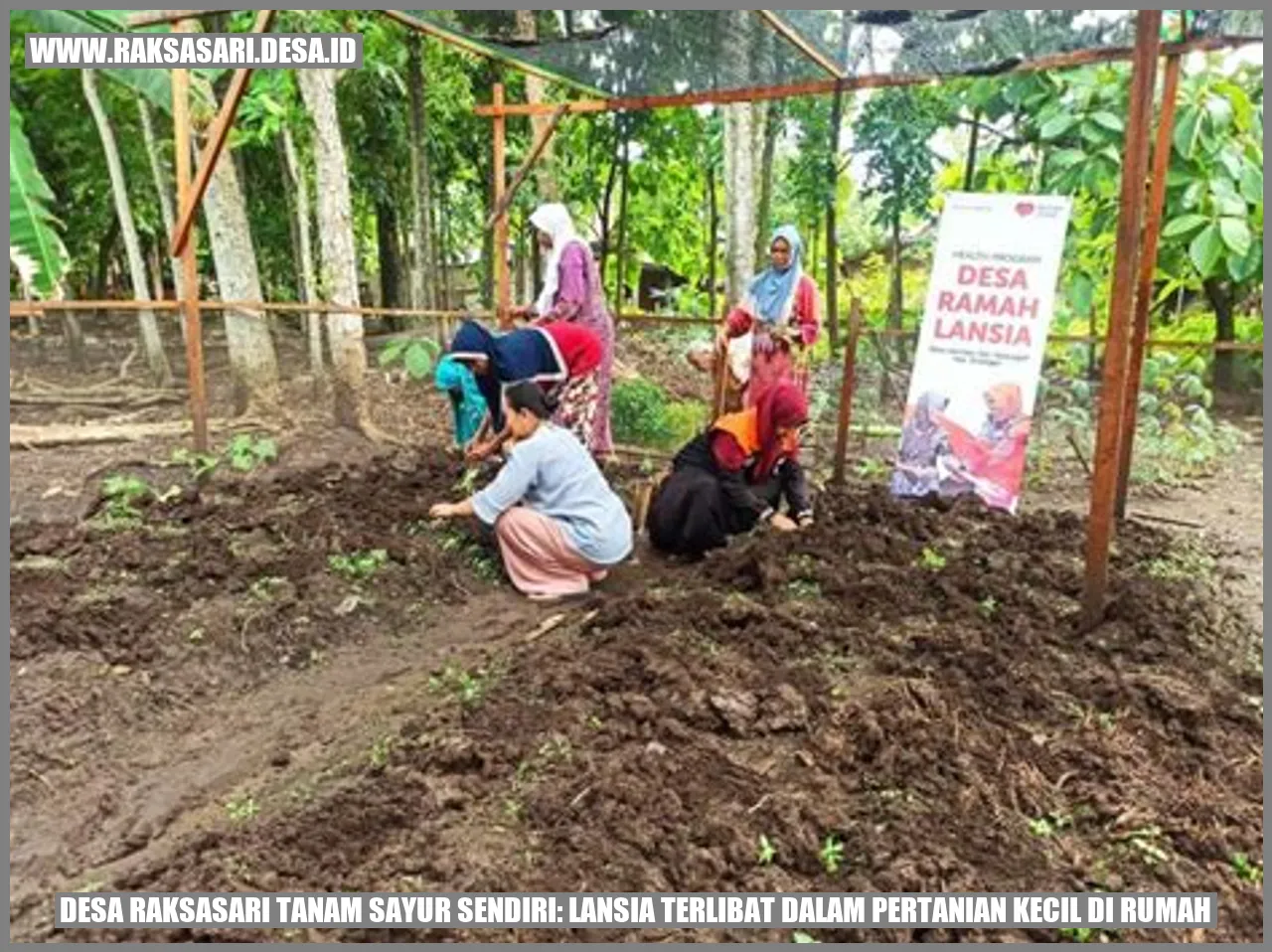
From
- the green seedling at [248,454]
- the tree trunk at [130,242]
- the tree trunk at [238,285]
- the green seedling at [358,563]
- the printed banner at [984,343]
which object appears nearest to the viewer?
the green seedling at [358,563]

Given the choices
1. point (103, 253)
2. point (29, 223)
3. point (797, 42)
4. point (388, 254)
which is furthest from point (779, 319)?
point (103, 253)

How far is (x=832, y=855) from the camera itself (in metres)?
2.50

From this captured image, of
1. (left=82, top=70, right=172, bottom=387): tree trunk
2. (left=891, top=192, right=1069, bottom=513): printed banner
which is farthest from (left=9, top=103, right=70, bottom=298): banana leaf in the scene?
(left=82, top=70, right=172, bottom=387): tree trunk

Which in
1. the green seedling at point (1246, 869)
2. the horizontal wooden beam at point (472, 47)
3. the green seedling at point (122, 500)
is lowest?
the green seedling at point (1246, 869)

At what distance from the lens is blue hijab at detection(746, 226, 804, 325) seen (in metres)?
5.77

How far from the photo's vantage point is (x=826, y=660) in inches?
142

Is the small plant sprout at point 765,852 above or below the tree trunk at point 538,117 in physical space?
below

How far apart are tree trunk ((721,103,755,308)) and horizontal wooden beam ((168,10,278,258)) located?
13.1 ft

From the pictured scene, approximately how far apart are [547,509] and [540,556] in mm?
228

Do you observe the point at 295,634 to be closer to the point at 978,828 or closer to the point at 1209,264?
the point at 978,828

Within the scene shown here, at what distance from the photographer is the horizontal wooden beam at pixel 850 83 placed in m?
4.65

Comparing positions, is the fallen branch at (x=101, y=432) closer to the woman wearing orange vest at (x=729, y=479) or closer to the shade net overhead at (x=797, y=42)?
the shade net overhead at (x=797, y=42)

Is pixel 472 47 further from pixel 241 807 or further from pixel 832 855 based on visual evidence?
pixel 832 855

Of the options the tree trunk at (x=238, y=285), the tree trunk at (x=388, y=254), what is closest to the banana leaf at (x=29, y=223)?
the tree trunk at (x=238, y=285)
